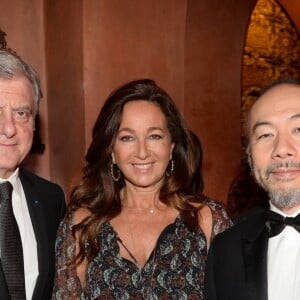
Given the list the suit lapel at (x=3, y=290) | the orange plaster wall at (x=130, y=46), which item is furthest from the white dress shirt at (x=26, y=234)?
the orange plaster wall at (x=130, y=46)

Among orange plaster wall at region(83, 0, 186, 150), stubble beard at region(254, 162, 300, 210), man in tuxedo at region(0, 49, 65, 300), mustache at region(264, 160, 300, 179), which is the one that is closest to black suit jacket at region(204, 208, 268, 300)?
stubble beard at region(254, 162, 300, 210)

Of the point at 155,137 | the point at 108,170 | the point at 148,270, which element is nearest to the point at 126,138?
the point at 155,137

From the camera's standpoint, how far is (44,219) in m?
2.60

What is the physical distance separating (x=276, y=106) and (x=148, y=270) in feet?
3.51

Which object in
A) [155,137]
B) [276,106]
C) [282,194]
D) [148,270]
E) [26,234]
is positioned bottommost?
[148,270]

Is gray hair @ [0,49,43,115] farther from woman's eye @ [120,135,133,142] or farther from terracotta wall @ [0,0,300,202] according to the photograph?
terracotta wall @ [0,0,300,202]

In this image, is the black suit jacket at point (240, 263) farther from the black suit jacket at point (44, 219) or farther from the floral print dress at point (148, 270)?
the black suit jacket at point (44, 219)

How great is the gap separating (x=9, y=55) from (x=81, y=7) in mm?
1730

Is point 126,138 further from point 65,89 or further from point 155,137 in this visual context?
point 65,89

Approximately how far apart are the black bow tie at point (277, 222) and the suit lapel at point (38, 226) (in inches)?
43.1

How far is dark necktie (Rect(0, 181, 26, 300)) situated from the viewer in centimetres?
222

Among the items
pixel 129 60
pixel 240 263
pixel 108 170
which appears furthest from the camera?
pixel 129 60

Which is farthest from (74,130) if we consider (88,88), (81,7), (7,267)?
(7,267)

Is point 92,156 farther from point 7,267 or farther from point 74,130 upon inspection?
point 74,130
